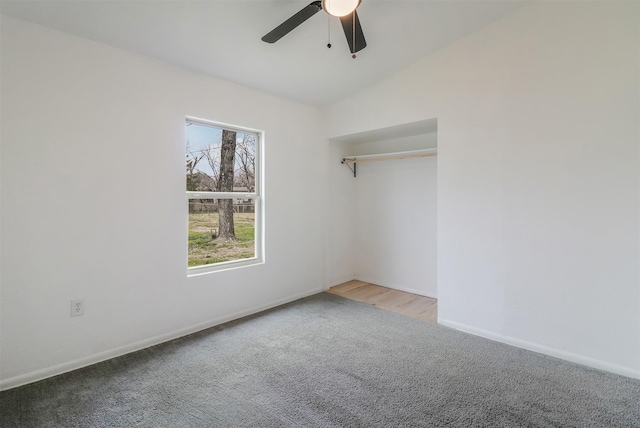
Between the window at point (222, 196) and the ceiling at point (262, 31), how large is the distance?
1.96 feet

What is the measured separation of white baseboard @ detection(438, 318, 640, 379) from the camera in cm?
221

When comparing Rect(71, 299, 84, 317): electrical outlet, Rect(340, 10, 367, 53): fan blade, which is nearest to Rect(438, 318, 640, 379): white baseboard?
Rect(340, 10, 367, 53): fan blade

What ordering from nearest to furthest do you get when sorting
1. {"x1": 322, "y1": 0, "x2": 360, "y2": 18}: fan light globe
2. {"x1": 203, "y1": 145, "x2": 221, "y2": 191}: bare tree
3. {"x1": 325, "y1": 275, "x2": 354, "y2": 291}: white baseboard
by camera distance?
{"x1": 322, "y1": 0, "x2": 360, "y2": 18}: fan light globe
{"x1": 203, "y1": 145, "x2": 221, "y2": 191}: bare tree
{"x1": 325, "y1": 275, "x2": 354, "y2": 291}: white baseboard

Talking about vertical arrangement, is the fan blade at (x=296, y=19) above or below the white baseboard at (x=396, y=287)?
above

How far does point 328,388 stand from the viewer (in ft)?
6.74

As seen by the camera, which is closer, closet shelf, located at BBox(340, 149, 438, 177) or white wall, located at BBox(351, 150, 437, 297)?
closet shelf, located at BBox(340, 149, 438, 177)

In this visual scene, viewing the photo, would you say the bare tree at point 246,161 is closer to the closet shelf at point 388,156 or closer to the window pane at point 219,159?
the window pane at point 219,159

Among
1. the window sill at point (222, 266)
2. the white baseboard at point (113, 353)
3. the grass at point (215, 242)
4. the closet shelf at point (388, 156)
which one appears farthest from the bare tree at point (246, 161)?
the closet shelf at point (388, 156)

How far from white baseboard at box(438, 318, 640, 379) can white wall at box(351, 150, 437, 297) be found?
1004 millimetres

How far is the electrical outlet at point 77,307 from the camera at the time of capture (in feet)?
7.47

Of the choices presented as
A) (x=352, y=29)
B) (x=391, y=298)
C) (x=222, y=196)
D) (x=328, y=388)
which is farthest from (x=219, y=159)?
(x=391, y=298)

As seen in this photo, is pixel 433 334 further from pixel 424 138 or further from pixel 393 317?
pixel 424 138

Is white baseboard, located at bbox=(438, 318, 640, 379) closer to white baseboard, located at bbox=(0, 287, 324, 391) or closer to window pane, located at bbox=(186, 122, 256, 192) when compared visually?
white baseboard, located at bbox=(0, 287, 324, 391)

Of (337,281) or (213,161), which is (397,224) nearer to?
(337,281)
